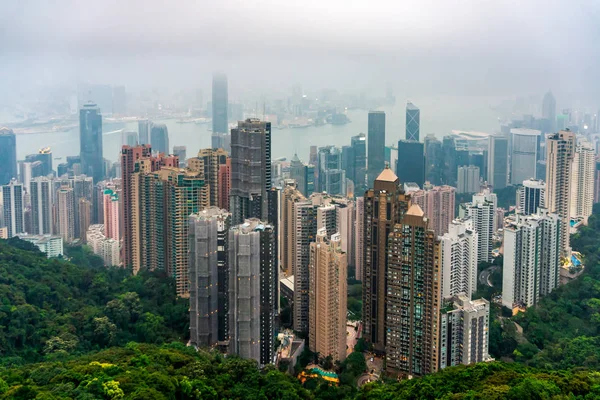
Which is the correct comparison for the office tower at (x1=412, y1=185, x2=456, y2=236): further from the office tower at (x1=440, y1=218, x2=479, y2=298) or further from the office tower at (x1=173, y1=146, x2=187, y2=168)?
the office tower at (x1=173, y1=146, x2=187, y2=168)

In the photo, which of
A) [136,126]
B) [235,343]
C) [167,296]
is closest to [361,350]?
[235,343]

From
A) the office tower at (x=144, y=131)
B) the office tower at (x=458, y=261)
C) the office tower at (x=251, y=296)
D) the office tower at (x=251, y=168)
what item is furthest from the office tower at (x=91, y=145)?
the office tower at (x=458, y=261)

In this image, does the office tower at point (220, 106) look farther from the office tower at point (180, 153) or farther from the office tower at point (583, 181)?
the office tower at point (583, 181)

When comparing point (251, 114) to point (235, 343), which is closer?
point (235, 343)

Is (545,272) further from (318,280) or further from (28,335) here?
(28,335)

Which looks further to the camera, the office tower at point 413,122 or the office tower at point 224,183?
the office tower at point 413,122

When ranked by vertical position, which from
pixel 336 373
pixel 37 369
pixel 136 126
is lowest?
pixel 336 373

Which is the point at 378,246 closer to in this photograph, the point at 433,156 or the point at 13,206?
the point at 433,156

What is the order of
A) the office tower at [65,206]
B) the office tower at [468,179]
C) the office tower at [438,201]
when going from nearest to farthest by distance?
1. the office tower at [438,201]
2. the office tower at [468,179]
3. the office tower at [65,206]
